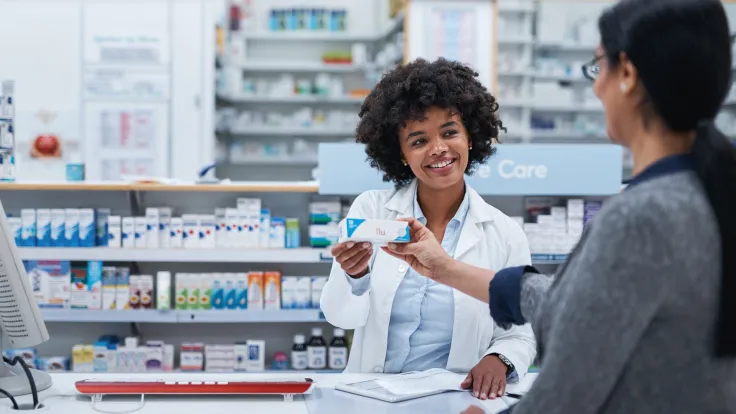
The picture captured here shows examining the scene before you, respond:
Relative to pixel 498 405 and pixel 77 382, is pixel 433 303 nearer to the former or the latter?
pixel 498 405

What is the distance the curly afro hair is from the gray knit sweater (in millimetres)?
1371

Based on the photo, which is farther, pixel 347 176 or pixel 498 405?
pixel 347 176

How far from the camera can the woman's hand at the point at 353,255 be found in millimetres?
2021

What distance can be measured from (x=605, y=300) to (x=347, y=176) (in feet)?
9.81

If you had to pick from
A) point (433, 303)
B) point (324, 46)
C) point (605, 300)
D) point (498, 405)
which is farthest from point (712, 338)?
point (324, 46)

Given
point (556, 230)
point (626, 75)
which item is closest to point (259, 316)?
point (556, 230)

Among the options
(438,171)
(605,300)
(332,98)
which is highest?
(332,98)

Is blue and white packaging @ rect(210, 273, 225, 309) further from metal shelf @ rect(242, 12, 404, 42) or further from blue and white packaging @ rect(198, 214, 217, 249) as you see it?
metal shelf @ rect(242, 12, 404, 42)

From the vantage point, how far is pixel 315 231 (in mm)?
4281

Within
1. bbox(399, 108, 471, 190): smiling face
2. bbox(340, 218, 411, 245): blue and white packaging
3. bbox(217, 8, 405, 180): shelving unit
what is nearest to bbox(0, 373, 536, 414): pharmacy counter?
bbox(340, 218, 411, 245): blue and white packaging

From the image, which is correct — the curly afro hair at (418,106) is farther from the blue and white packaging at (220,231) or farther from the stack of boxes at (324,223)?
the blue and white packaging at (220,231)

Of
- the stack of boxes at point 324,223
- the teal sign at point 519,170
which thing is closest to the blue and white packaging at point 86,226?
the stack of boxes at point 324,223

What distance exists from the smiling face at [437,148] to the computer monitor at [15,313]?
4.08 feet

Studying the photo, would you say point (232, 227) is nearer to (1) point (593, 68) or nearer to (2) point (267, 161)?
(1) point (593, 68)
